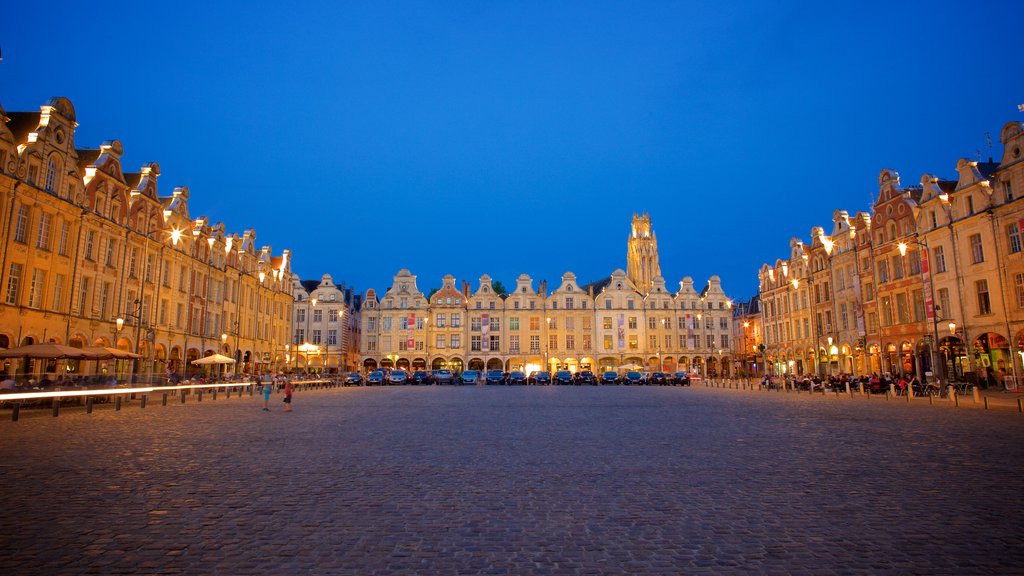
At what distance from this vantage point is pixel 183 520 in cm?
691

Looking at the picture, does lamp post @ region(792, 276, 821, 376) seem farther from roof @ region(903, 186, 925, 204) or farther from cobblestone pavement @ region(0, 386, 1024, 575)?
cobblestone pavement @ region(0, 386, 1024, 575)

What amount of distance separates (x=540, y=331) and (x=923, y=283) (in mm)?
49952

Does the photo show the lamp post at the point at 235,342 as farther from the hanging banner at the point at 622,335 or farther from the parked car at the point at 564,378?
the hanging banner at the point at 622,335

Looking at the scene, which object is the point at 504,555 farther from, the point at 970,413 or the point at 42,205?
the point at 42,205

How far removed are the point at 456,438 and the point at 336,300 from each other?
73.0m

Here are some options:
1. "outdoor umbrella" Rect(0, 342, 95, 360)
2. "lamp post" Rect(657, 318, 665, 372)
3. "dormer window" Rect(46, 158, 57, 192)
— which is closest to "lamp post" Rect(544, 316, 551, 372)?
"lamp post" Rect(657, 318, 665, 372)

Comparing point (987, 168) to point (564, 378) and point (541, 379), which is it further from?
point (541, 379)

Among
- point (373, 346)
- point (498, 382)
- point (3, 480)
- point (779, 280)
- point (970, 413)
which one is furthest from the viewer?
point (373, 346)

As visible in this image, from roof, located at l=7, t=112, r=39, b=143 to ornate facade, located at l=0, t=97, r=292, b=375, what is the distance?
0.07 m

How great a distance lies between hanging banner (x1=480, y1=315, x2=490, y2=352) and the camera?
78.9 metres

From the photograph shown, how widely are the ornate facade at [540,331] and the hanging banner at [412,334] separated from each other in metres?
0.50

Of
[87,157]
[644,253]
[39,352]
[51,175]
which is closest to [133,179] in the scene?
[87,157]

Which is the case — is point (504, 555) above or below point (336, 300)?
below

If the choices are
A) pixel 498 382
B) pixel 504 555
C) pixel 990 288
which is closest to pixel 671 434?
pixel 504 555
